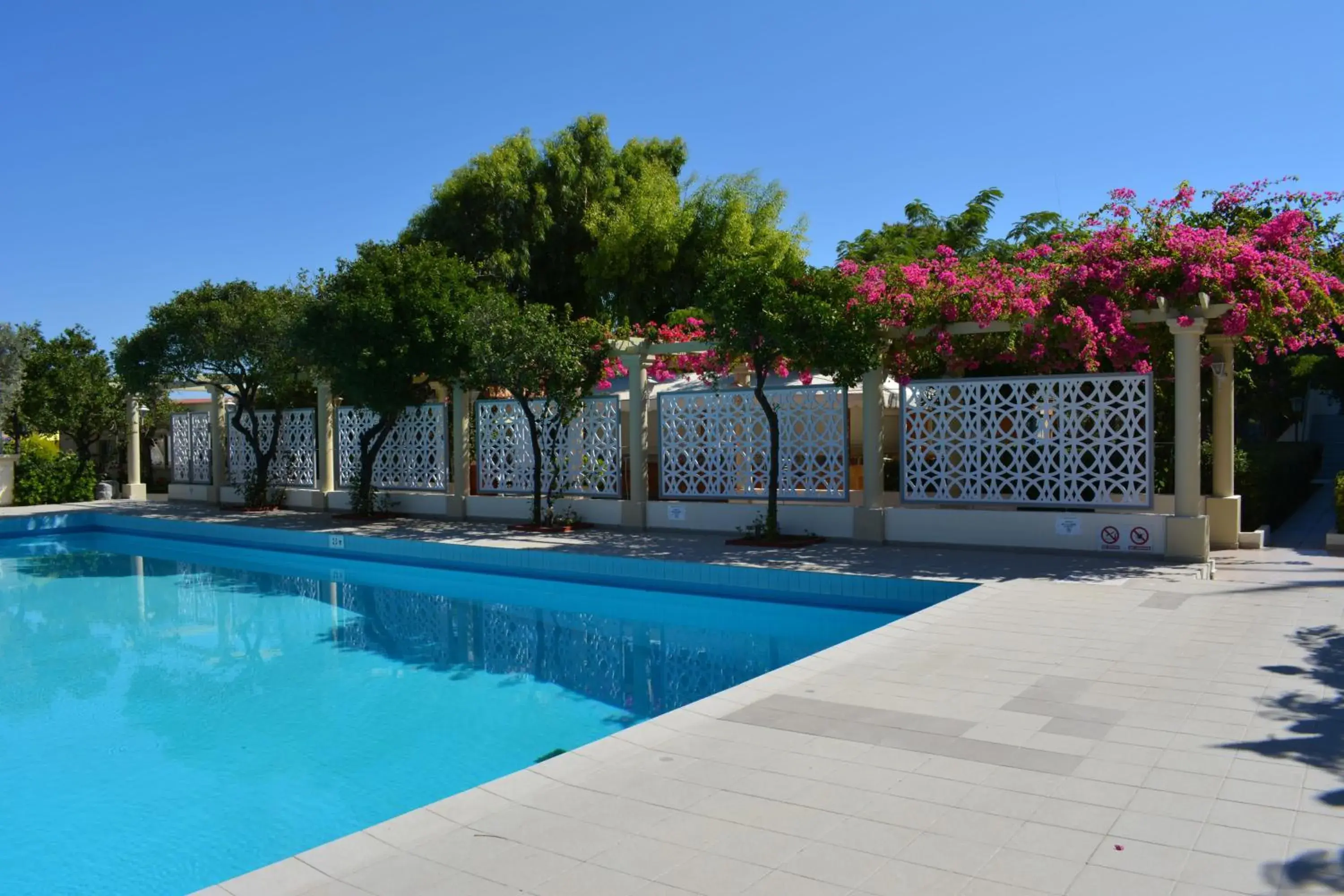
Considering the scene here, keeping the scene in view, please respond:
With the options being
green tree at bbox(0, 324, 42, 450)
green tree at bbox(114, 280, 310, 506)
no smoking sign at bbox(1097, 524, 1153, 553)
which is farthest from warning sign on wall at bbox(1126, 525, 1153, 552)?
green tree at bbox(0, 324, 42, 450)

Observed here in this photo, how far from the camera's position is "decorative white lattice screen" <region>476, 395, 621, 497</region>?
1568cm

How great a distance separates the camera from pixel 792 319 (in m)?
11.9

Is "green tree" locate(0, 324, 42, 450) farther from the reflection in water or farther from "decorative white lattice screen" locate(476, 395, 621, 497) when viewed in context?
the reflection in water

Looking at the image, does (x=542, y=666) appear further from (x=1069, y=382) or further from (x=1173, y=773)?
(x=1069, y=382)

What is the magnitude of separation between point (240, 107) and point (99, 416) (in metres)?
11.8

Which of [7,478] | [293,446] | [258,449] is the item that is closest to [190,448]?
[7,478]

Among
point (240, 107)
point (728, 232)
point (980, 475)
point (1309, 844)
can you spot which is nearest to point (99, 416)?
point (240, 107)

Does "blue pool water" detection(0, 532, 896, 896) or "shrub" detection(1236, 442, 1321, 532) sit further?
"shrub" detection(1236, 442, 1321, 532)

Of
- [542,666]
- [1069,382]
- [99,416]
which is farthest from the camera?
[99,416]

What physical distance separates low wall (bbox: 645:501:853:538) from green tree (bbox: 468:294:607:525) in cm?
197

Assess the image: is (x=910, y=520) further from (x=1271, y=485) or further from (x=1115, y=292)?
(x=1271, y=485)

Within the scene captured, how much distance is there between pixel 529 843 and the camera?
12.5 feet

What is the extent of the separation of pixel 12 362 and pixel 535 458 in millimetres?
14853

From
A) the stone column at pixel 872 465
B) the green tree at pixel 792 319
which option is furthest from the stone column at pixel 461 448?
the stone column at pixel 872 465
